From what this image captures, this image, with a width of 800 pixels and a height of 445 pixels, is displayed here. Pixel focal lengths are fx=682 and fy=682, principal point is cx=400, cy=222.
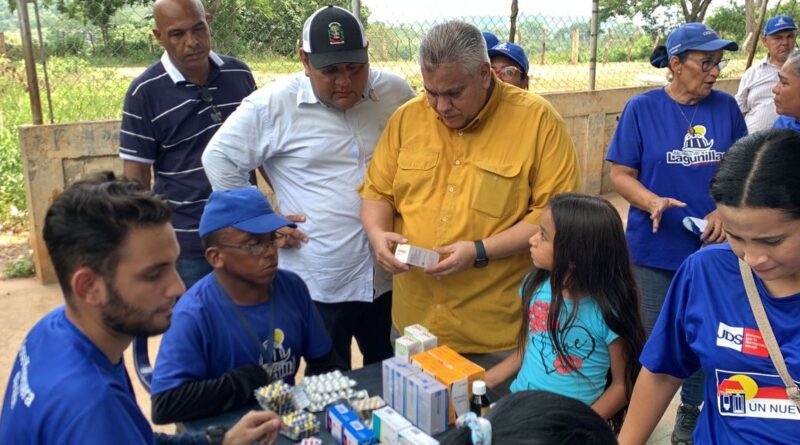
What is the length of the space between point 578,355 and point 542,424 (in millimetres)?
1243

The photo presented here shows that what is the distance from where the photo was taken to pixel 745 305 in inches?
64.0

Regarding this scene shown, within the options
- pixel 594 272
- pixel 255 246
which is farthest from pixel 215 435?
pixel 594 272

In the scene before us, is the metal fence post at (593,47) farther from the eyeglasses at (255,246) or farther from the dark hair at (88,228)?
the dark hair at (88,228)

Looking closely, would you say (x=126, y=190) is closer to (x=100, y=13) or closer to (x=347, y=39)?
(x=347, y=39)

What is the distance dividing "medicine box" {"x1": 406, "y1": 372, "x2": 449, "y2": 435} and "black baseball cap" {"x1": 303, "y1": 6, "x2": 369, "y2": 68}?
4.47 feet

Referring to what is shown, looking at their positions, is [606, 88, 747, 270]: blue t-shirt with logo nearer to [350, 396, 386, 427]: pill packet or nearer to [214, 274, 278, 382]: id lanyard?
[350, 396, 386, 427]: pill packet

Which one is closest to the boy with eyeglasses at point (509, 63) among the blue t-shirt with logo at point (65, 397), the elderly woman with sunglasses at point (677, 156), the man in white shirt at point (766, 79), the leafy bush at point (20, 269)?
the elderly woman with sunglasses at point (677, 156)

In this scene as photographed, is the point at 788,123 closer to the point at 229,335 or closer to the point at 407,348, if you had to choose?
the point at 407,348

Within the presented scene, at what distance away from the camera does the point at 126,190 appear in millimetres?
1687

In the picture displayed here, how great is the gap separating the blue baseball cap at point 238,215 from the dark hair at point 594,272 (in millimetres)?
1028

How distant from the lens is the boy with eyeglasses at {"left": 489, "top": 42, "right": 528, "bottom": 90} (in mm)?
4184

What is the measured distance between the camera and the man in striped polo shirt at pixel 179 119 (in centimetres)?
320

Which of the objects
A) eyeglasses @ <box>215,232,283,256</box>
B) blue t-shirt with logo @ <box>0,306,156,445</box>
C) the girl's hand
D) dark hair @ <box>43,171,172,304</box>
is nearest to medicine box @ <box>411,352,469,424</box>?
eyeglasses @ <box>215,232,283,256</box>

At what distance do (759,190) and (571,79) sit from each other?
22.7 ft
